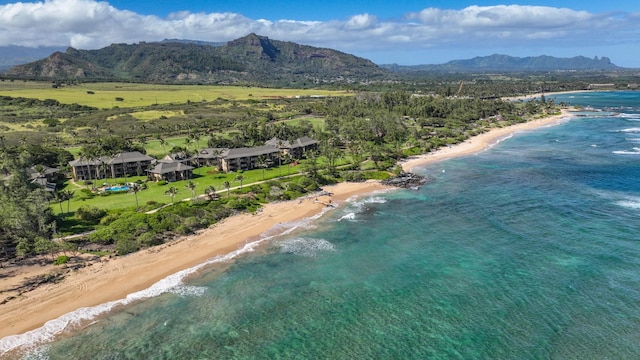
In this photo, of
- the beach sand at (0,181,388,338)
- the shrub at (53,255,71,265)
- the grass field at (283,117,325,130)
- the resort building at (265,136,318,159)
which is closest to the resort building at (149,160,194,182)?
the beach sand at (0,181,388,338)

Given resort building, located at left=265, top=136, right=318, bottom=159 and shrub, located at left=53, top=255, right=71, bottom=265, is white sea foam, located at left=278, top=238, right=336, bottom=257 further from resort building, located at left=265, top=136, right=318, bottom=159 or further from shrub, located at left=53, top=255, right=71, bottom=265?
resort building, located at left=265, top=136, right=318, bottom=159

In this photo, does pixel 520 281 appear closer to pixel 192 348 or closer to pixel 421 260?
pixel 421 260

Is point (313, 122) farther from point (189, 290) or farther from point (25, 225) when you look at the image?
point (189, 290)

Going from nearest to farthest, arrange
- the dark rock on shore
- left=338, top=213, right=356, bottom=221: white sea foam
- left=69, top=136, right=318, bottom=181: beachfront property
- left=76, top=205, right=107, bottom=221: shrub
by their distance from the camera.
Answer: left=76, top=205, right=107, bottom=221: shrub → left=338, top=213, right=356, bottom=221: white sea foam → the dark rock on shore → left=69, top=136, right=318, bottom=181: beachfront property

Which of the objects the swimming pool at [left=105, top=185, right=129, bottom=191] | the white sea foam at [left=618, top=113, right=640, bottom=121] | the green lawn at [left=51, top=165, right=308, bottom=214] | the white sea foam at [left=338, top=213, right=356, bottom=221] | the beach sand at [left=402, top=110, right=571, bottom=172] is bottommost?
the white sea foam at [left=338, top=213, right=356, bottom=221]

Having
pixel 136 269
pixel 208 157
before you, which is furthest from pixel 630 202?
pixel 208 157

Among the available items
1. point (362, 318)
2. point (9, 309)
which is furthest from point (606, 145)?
point (9, 309)
